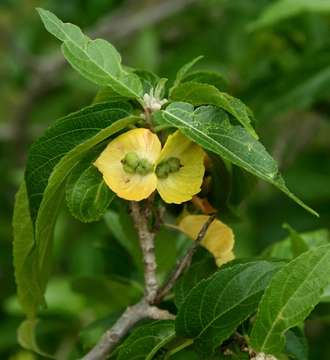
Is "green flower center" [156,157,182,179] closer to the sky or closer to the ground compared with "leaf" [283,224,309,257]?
closer to the sky

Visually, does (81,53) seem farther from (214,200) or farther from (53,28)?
(214,200)

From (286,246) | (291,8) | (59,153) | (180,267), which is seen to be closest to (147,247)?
(180,267)

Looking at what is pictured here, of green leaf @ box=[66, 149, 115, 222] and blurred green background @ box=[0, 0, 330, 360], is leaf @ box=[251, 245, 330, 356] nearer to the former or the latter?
green leaf @ box=[66, 149, 115, 222]

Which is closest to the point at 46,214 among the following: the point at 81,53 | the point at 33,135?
the point at 81,53

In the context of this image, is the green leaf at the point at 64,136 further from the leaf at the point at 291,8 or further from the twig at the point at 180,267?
the leaf at the point at 291,8

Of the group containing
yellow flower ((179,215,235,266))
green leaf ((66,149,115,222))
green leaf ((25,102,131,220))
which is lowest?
yellow flower ((179,215,235,266))

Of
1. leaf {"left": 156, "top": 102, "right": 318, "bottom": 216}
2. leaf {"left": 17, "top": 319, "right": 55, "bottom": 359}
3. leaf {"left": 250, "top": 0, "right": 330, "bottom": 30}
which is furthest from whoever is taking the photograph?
leaf {"left": 250, "top": 0, "right": 330, "bottom": 30}

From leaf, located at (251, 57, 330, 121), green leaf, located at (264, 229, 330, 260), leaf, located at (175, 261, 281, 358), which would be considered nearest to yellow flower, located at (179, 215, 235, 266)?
leaf, located at (175, 261, 281, 358)
